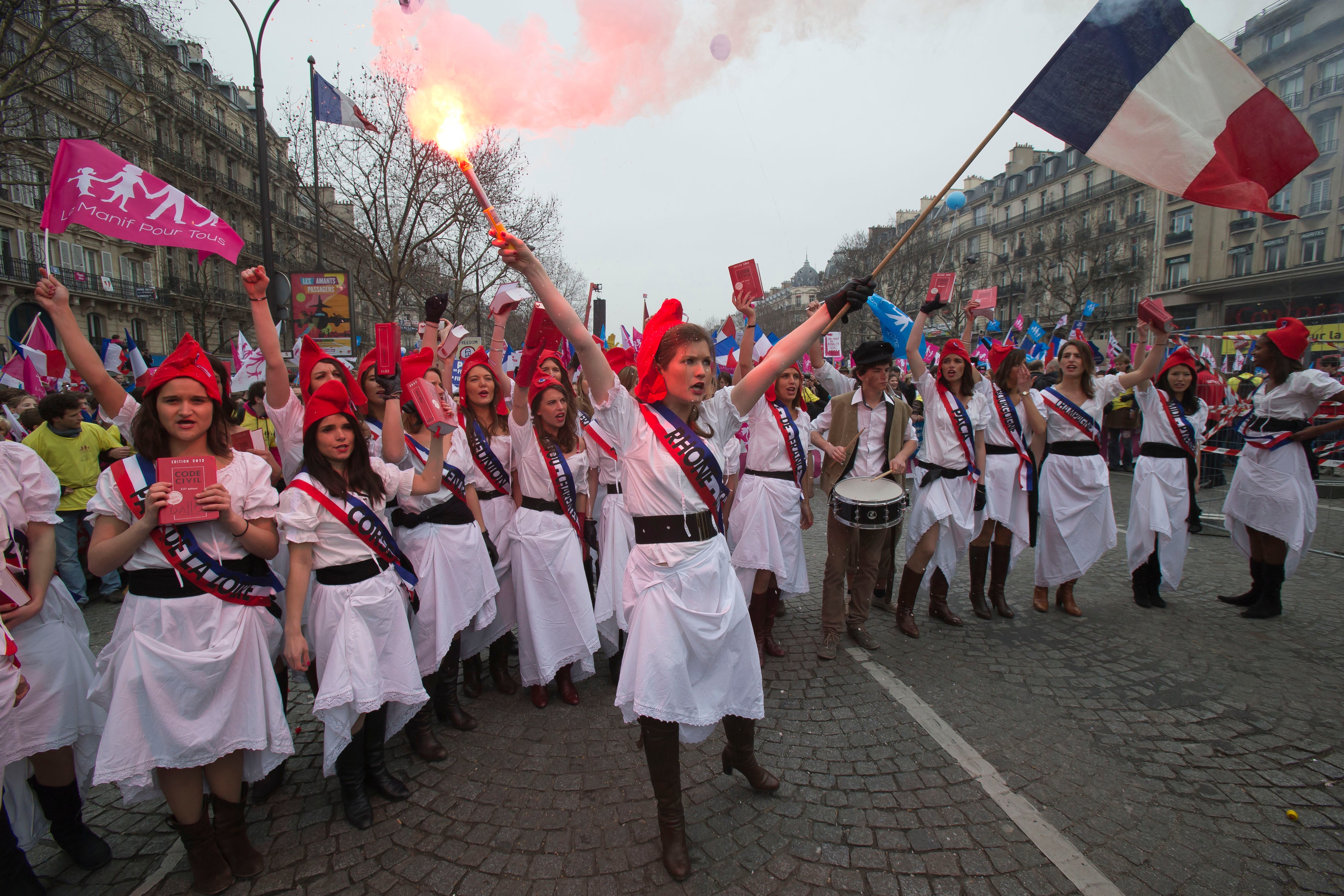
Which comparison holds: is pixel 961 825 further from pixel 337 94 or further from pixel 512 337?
pixel 512 337

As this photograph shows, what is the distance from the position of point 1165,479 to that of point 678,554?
540cm

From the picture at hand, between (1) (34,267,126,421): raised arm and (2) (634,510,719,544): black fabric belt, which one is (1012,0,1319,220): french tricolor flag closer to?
(2) (634,510,719,544): black fabric belt

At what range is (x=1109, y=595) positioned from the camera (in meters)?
6.12

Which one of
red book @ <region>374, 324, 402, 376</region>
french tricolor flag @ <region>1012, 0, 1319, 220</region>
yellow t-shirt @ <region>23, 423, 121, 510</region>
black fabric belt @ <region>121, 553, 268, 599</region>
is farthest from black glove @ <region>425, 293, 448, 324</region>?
yellow t-shirt @ <region>23, 423, 121, 510</region>

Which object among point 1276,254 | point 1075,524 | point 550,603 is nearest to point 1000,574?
point 1075,524

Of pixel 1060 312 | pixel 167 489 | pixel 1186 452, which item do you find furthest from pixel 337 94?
pixel 1060 312

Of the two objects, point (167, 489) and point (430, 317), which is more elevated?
point (430, 317)

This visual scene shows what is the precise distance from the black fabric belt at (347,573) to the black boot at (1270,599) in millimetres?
6792

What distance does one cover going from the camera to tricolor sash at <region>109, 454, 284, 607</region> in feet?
8.57

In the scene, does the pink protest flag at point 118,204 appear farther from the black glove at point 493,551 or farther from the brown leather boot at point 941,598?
the brown leather boot at point 941,598

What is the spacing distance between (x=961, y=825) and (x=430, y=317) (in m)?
4.12

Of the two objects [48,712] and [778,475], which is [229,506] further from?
[778,475]

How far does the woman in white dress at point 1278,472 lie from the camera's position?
544 centimetres

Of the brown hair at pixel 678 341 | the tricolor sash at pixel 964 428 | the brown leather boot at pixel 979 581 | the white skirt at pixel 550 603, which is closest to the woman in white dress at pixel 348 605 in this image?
the white skirt at pixel 550 603
